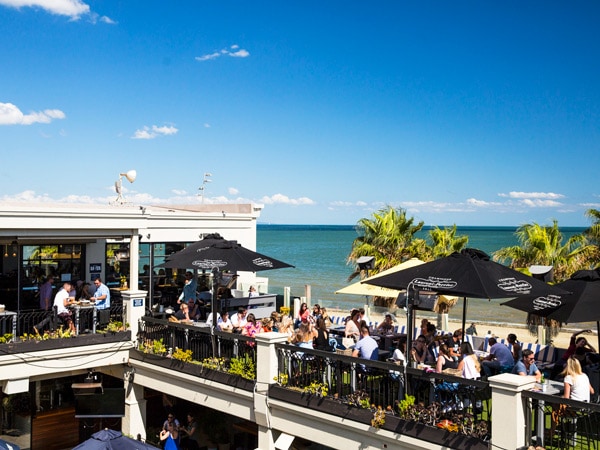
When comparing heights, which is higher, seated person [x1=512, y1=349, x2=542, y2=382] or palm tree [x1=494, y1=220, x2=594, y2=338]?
palm tree [x1=494, y1=220, x2=594, y2=338]

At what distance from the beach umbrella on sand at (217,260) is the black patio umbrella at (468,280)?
444 centimetres

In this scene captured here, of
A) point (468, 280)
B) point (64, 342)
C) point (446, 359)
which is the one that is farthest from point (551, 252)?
point (64, 342)

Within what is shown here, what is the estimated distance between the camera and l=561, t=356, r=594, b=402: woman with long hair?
29.5ft

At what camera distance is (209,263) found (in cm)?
1405

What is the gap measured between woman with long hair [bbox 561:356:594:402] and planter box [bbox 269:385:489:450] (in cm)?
145

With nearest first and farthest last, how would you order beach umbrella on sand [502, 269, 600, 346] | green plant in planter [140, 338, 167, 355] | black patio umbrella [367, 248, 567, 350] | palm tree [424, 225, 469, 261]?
black patio umbrella [367, 248, 567, 350]
beach umbrella on sand [502, 269, 600, 346]
green plant in planter [140, 338, 167, 355]
palm tree [424, 225, 469, 261]

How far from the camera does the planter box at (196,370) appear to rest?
1249 centimetres

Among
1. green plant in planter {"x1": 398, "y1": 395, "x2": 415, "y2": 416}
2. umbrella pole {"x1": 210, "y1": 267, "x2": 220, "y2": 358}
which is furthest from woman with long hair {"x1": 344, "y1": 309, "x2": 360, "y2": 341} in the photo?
green plant in planter {"x1": 398, "y1": 395, "x2": 415, "y2": 416}

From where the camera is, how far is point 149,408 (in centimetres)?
1845

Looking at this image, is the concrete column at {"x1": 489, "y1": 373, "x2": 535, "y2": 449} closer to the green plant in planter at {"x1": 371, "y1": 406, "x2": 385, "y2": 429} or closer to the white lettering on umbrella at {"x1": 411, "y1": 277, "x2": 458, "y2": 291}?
the white lettering on umbrella at {"x1": 411, "y1": 277, "x2": 458, "y2": 291}

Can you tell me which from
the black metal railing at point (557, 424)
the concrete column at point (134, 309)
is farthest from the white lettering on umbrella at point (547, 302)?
the concrete column at point (134, 309)

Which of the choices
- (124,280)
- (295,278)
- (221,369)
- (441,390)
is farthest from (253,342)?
(295,278)

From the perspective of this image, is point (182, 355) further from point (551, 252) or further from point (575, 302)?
point (551, 252)

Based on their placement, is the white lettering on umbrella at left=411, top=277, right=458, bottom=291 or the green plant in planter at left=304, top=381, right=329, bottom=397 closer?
the white lettering on umbrella at left=411, top=277, right=458, bottom=291
